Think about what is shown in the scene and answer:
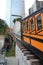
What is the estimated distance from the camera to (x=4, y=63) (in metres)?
6.93

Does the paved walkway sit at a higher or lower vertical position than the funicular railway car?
lower

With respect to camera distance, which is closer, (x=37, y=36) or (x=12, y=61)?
(x=37, y=36)

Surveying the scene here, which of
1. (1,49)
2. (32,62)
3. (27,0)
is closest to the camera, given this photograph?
(32,62)

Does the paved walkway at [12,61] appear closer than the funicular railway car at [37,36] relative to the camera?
No

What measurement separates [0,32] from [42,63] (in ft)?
45.1

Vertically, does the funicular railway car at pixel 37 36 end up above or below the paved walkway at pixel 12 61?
above

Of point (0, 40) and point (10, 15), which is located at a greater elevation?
point (10, 15)

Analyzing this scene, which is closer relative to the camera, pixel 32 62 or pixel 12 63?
pixel 32 62

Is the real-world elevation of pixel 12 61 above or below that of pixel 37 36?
below

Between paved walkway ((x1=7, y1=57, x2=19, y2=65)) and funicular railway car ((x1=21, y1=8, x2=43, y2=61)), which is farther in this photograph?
paved walkway ((x1=7, y1=57, x2=19, y2=65))

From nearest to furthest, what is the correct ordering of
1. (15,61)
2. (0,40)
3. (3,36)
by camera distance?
1. (15,61)
2. (0,40)
3. (3,36)

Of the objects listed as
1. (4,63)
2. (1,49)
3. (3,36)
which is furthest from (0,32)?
(4,63)

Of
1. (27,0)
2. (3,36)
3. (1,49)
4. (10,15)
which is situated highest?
(27,0)

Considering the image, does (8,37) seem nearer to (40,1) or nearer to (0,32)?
(0,32)
